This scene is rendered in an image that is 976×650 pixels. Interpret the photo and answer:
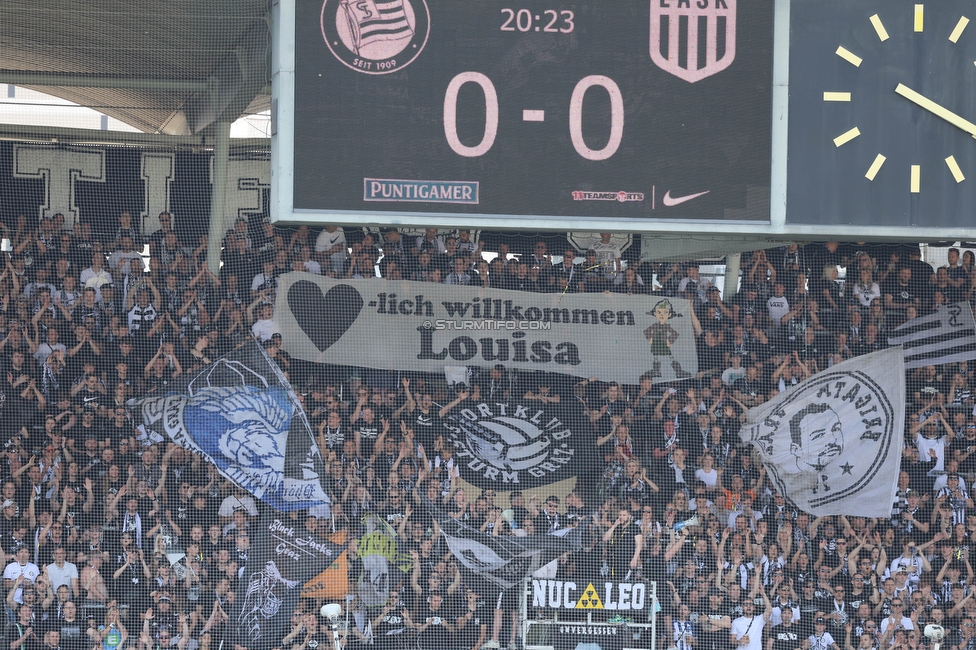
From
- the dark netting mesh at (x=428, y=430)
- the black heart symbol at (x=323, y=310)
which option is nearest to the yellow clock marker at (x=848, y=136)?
the dark netting mesh at (x=428, y=430)

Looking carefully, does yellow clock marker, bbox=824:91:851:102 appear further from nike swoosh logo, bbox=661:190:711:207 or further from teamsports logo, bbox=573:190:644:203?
teamsports logo, bbox=573:190:644:203

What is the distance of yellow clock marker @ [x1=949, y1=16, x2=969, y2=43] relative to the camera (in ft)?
30.0

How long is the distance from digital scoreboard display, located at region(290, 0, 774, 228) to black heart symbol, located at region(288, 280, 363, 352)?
3576 millimetres

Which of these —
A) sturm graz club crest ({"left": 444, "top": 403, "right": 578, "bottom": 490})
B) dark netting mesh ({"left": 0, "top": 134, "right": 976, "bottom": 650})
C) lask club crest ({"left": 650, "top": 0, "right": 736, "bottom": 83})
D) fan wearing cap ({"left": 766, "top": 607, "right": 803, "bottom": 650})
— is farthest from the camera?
sturm graz club crest ({"left": 444, "top": 403, "right": 578, "bottom": 490})

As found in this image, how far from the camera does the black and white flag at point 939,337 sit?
41.0 feet

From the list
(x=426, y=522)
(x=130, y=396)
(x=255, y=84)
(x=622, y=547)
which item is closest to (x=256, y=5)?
(x=255, y=84)

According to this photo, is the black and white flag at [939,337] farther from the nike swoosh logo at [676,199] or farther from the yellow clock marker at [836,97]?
the nike swoosh logo at [676,199]

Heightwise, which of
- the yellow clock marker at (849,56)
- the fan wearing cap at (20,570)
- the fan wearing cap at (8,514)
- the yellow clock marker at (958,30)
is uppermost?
the yellow clock marker at (958,30)

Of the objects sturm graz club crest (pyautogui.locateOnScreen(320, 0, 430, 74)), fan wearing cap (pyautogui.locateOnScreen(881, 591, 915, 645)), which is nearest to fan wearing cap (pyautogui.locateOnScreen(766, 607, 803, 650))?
fan wearing cap (pyautogui.locateOnScreen(881, 591, 915, 645))

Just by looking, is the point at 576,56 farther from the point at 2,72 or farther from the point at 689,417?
the point at 2,72

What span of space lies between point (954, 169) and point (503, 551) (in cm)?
485

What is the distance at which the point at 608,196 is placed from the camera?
29.4ft

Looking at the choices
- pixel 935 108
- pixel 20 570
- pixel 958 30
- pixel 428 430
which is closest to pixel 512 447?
pixel 428 430

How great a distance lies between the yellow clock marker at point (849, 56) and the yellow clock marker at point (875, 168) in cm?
66
